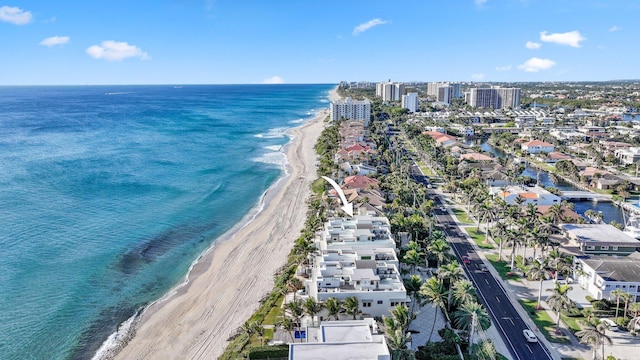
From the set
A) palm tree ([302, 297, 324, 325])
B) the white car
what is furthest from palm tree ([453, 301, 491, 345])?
palm tree ([302, 297, 324, 325])

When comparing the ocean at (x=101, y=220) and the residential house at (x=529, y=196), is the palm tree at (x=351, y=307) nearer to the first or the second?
the ocean at (x=101, y=220)

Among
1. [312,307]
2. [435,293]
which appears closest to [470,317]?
[435,293]

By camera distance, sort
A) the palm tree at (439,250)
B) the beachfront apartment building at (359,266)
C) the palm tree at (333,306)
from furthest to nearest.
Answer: the palm tree at (439,250)
the beachfront apartment building at (359,266)
the palm tree at (333,306)

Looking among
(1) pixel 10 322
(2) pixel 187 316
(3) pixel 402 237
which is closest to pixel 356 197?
(3) pixel 402 237

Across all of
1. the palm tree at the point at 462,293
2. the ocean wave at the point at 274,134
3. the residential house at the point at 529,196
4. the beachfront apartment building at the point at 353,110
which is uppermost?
the beachfront apartment building at the point at 353,110

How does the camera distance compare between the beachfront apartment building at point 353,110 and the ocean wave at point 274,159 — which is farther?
the beachfront apartment building at point 353,110

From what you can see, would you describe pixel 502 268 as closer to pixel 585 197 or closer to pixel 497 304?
pixel 497 304

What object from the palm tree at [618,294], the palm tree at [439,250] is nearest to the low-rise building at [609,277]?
the palm tree at [618,294]
